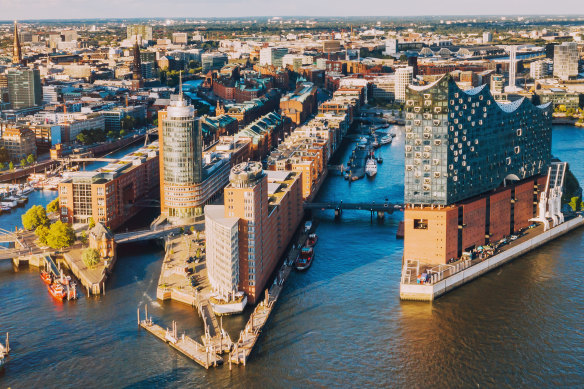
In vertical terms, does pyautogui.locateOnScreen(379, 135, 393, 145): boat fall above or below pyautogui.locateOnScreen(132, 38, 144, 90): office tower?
below

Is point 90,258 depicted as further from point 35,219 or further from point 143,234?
point 35,219

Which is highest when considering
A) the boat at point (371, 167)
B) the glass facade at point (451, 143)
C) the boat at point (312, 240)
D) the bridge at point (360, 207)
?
the glass facade at point (451, 143)

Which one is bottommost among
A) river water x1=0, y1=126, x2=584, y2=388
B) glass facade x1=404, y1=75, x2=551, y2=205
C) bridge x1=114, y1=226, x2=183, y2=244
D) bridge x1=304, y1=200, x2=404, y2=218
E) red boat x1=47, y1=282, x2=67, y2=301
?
river water x1=0, y1=126, x2=584, y2=388

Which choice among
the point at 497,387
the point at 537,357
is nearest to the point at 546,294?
the point at 537,357

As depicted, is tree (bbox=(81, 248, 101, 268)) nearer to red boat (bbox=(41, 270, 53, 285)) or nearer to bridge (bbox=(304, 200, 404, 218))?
red boat (bbox=(41, 270, 53, 285))

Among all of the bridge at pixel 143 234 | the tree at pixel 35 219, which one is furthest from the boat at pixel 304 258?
the tree at pixel 35 219

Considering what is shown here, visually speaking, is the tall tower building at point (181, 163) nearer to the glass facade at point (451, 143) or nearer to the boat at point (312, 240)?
the boat at point (312, 240)

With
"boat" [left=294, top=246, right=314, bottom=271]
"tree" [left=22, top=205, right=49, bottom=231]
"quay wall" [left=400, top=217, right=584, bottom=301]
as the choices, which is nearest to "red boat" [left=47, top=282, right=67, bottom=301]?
"tree" [left=22, top=205, right=49, bottom=231]
